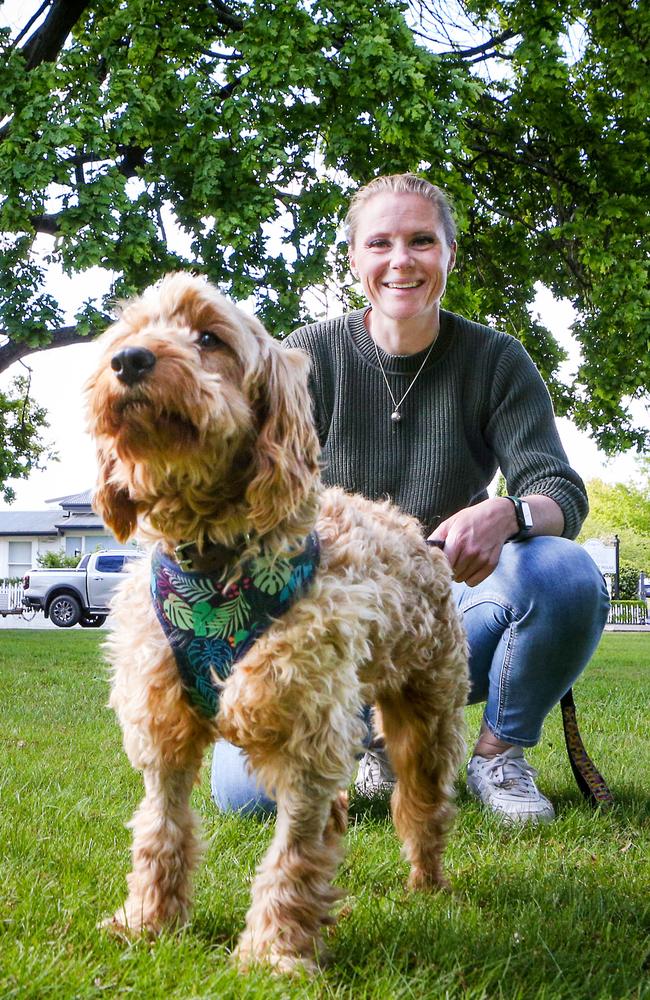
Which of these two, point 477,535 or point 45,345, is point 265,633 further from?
point 45,345

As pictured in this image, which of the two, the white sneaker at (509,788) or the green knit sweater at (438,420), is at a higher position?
the green knit sweater at (438,420)

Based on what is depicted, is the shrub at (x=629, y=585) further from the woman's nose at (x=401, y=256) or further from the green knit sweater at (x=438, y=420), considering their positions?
the woman's nose at (x=401, y=256)

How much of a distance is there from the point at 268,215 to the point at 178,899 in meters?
10.3

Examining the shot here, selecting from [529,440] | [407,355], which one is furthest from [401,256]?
[529,440]

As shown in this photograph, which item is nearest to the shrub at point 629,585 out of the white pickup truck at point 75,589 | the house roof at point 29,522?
the house roof at point 29,522

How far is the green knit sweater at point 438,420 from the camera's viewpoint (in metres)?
4.35

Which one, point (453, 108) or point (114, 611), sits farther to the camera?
point (453, 108)

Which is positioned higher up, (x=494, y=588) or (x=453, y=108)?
(x=453, y=108)

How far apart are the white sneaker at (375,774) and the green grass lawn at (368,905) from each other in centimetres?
26

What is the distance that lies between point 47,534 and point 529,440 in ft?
157

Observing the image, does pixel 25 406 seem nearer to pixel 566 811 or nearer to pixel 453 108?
pixel 453 108

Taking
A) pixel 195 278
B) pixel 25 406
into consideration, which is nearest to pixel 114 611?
pixel 195 278

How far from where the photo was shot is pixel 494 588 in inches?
178

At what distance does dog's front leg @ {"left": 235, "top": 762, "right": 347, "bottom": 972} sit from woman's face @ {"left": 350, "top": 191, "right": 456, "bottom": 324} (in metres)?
2.37
